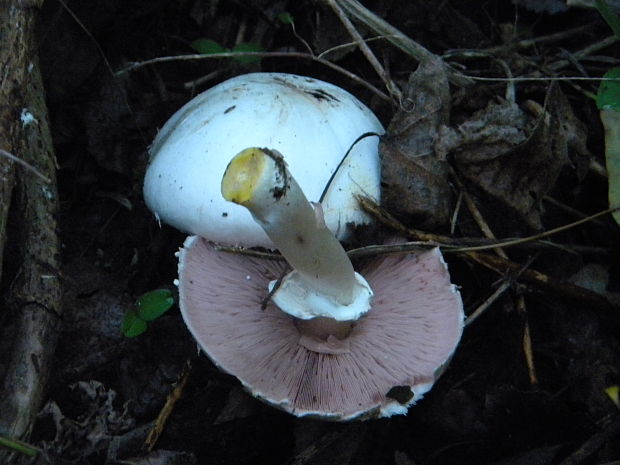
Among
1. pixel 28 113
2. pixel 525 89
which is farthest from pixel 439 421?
pixel 28 113

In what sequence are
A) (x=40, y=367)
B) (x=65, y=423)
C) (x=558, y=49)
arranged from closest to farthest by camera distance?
(x=40, y=367) < (x=65, y=423) < (x=558, y=49)

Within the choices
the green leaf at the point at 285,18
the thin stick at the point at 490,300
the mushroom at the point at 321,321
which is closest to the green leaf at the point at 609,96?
the thin stick at the point at 490,300

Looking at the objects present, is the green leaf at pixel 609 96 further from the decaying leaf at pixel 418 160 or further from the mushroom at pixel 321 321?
the mushroom at pixel 321 321

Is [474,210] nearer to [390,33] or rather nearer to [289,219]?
[390,33]

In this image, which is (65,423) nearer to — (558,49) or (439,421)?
(439,421)

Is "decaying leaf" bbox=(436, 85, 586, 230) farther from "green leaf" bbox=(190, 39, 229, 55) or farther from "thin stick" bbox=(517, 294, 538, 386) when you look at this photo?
"green leaf" bbox=(190, 39, 229, 55)
